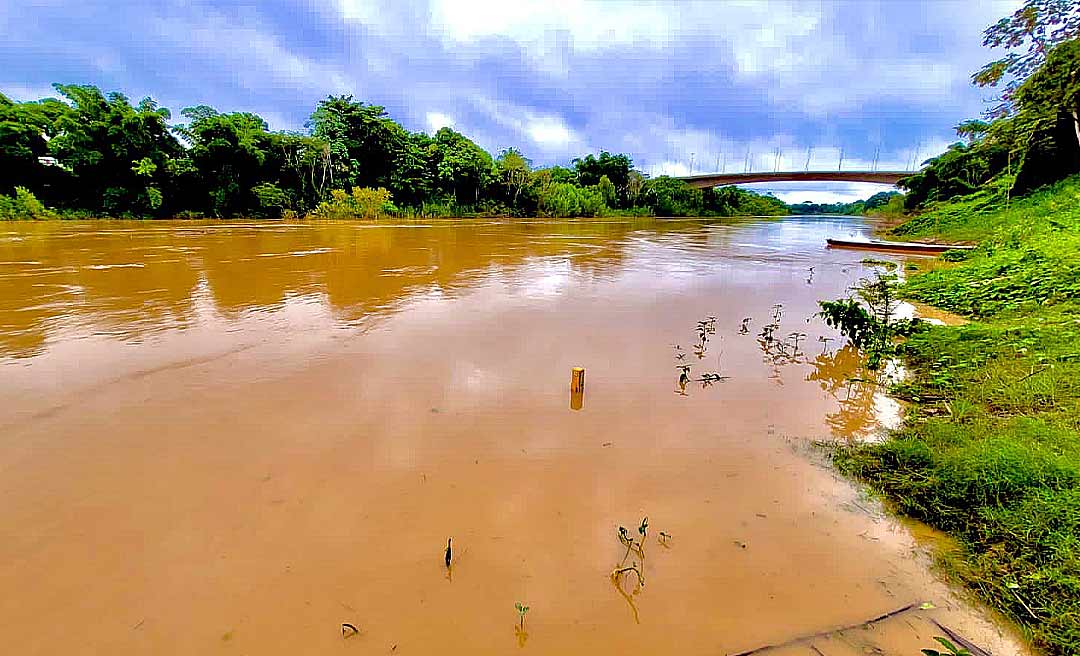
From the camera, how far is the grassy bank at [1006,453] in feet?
5.50

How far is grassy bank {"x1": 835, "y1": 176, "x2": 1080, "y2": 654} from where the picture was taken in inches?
66.0

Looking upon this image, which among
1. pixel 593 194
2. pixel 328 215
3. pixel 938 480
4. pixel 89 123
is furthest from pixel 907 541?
Result: pixel 593 194

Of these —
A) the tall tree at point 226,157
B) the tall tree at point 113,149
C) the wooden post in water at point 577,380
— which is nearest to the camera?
the wooden post in water at point 577,380

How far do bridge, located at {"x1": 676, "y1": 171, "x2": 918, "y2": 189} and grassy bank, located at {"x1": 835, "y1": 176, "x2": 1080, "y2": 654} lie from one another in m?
46.3

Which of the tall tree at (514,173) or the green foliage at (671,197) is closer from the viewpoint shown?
the tall tree at (514,173)

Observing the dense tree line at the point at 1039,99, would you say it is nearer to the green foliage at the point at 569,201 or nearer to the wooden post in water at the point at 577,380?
the wooden post in water at the point at 577,380

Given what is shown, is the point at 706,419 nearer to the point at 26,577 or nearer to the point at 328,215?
the point at 26,577

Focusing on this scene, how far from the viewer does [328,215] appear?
28.7m

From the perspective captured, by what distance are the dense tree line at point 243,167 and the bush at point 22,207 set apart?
2.3 inches

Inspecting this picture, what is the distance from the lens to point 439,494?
2.31 meters

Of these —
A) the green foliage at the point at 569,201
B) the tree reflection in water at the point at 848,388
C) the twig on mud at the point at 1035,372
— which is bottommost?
the tree reflection in water at the point at 848,388

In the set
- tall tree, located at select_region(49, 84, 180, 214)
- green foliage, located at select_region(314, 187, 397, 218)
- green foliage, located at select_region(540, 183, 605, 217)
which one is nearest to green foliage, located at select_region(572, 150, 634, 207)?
green foliage, located at select_region(540, 183, 605, 217)

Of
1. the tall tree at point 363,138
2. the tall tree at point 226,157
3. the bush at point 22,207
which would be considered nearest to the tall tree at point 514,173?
the tall tree at point 363,138

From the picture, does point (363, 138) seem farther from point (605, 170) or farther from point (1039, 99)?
point (1039, 99)
